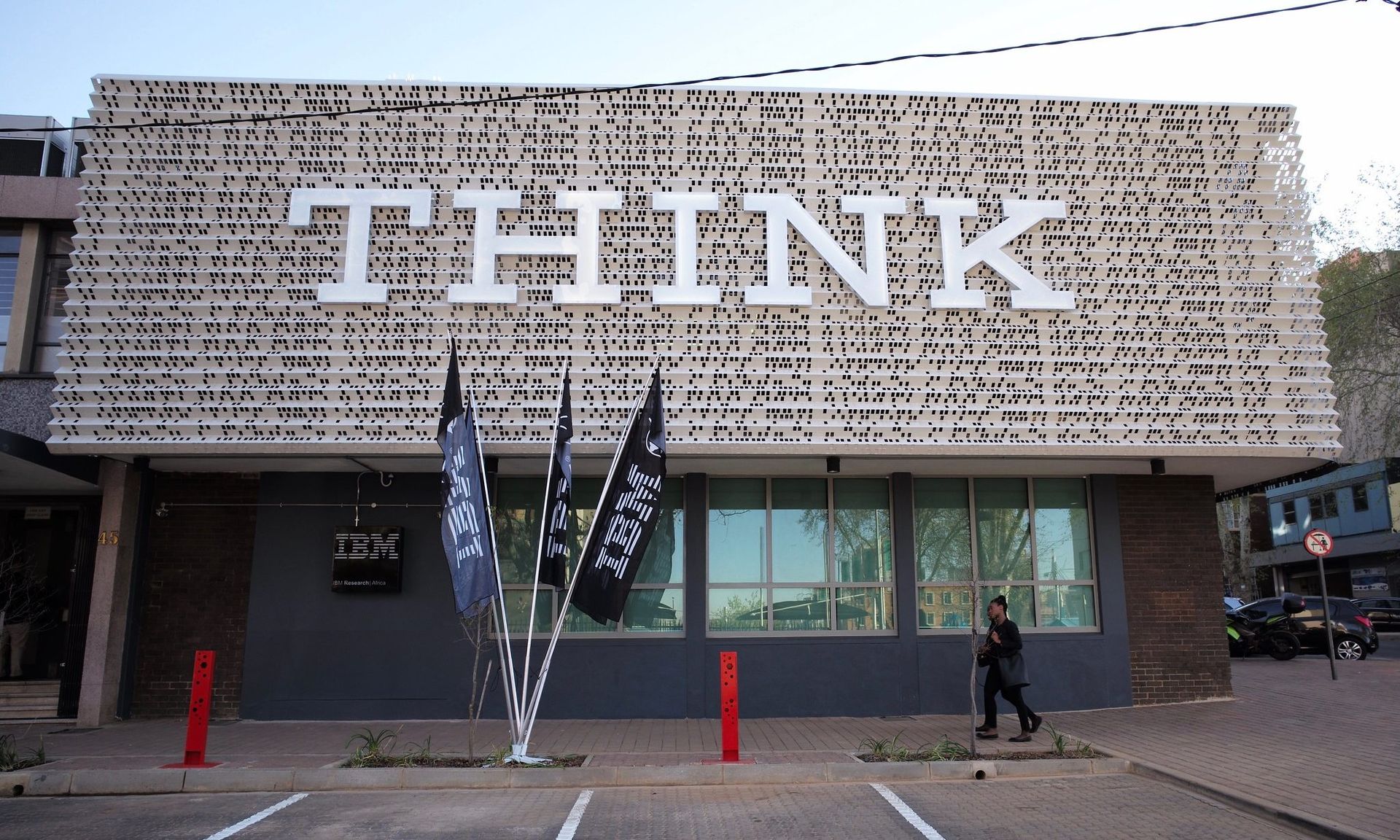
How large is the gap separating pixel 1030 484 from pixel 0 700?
48.0 feet

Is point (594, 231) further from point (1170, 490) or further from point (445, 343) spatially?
point (1170, 490)

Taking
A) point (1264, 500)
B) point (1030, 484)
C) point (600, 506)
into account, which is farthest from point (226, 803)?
point (1264, 500)

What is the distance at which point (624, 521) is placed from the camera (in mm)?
10234

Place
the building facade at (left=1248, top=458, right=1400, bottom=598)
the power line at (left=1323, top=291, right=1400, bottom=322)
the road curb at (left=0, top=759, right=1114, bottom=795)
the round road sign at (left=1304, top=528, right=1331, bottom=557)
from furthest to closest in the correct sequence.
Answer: the building facade at (left=1248, top=458, right=1400, bottom=598) < the power line at (left=1323, top=291, right=1400, bottom=322) < the round road sign at (left=1304, top=528, right=1331, bottom=557) < the road curb at (left=0, top=759, right=1114, bottom=795)

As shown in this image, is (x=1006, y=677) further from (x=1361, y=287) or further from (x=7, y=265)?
(x=1361, y=287)

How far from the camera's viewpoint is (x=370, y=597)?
1295 cm

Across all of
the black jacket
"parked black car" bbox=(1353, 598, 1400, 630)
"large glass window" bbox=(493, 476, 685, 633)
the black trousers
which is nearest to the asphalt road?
the black trousers

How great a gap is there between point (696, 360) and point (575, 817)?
239 inches

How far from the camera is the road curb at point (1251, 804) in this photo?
6.87m

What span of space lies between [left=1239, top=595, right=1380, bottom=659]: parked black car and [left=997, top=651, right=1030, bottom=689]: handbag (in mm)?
15033

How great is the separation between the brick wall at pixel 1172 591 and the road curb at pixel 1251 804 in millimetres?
4246

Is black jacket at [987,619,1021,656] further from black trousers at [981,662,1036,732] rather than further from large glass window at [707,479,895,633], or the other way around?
large glass window at [707,479,895,633]

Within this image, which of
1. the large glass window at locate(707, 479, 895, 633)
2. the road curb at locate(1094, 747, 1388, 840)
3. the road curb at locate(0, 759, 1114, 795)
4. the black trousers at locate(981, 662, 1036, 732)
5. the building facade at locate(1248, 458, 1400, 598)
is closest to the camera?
the road curb at locate(1094, 747, 1388, 840)

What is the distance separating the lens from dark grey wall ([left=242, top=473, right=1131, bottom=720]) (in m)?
12.7
